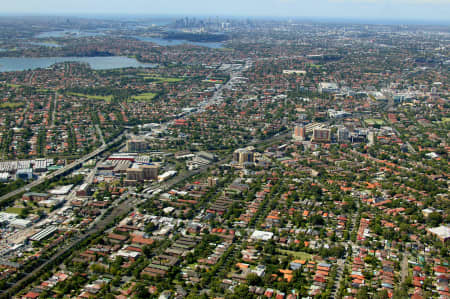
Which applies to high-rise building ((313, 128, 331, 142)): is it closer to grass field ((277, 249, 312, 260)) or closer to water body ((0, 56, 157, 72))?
grass field ((277, 249, 312, 260))

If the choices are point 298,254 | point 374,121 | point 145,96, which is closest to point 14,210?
point 298,254

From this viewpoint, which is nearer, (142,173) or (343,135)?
(142,173)

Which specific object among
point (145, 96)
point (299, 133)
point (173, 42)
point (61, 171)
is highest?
point (173, 42)

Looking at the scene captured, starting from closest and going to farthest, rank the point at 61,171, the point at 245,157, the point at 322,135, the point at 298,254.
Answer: the point at 298,254, the point at 61,171, the point at 245,157, the point at 322,135

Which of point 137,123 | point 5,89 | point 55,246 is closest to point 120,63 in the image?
point 5,89

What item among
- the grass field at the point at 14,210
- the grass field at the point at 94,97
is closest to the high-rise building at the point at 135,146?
the grass field at the point at 14,210

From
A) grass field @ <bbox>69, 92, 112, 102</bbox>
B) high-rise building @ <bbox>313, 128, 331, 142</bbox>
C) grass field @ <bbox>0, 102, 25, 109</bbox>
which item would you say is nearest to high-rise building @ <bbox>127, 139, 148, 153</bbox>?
high-rise building @ <bbox>313, 128, 331, 142</bbox>

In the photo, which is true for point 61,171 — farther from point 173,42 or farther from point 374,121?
point 173,42
